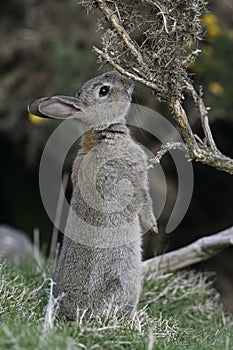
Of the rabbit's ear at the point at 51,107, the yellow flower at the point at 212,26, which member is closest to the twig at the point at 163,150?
the rabbit's ear at the point at 51,107

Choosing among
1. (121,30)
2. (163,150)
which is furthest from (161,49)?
(163,150)

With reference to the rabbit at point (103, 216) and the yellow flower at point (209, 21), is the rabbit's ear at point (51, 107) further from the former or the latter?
the yellow flower at point (209, 21)

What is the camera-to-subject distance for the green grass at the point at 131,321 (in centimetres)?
367

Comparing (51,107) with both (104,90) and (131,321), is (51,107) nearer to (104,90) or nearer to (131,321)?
(104,90)

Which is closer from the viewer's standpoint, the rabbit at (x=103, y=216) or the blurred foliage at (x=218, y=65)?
the rabbit at (x=103, y=216)

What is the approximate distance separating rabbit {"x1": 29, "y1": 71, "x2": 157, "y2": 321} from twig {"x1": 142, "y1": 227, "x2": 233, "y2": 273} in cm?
110

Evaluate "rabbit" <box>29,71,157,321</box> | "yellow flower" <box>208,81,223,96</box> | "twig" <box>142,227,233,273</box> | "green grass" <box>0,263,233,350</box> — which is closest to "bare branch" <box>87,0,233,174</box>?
"rabbit" <box>29,71,157,321</box>

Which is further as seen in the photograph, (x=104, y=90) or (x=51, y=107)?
(x=104, y=90)

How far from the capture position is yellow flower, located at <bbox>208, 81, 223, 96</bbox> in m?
8.69

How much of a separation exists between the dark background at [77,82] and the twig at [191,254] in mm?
1811

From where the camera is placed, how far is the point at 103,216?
515 cm

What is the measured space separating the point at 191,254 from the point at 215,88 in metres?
2.90

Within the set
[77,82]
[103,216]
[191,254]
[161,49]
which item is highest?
[77,82]

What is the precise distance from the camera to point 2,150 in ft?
38.0
